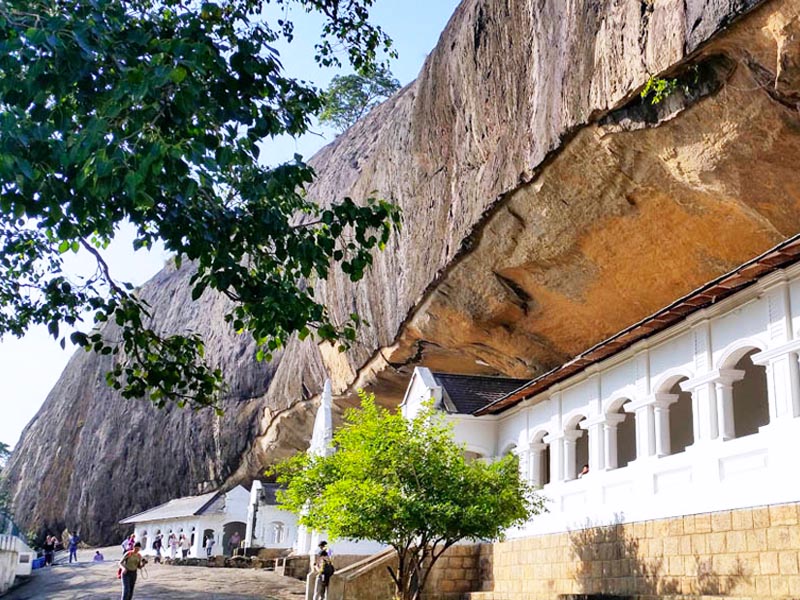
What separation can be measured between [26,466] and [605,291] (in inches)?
1766

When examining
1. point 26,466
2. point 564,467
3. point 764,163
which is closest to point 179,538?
point 26,466

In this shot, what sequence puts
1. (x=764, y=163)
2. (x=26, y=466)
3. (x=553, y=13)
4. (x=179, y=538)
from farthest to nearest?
(x=26, y=466) → (x=179, y=538) → (x=553, y=13) → (x=764, y=163)

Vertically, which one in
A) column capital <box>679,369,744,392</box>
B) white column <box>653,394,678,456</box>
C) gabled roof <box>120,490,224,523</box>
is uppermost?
column capital <box>679,369,744,392</box>

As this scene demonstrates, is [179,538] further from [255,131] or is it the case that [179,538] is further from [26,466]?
[255,131]

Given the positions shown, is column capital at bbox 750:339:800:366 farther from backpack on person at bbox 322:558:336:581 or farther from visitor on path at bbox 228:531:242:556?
visitor on path at bbox 228:531:242:556

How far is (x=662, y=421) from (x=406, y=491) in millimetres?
4548

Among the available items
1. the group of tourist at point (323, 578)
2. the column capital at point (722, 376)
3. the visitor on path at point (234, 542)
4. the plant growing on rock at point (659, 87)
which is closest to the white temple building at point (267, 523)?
the visitor on path at point (234, 542)

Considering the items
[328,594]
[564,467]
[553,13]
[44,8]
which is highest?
[553,13]

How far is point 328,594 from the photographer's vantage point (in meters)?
18.8

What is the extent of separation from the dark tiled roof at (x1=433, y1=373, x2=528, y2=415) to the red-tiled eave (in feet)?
7.55

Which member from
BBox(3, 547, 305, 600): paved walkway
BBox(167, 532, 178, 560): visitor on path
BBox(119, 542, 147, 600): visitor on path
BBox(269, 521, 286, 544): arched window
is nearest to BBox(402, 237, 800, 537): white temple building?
BBox(3, 547, 305, 600): paved walkway

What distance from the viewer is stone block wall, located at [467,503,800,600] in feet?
36.7

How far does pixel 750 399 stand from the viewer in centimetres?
1678

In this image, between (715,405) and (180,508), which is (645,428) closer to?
(715,405)
